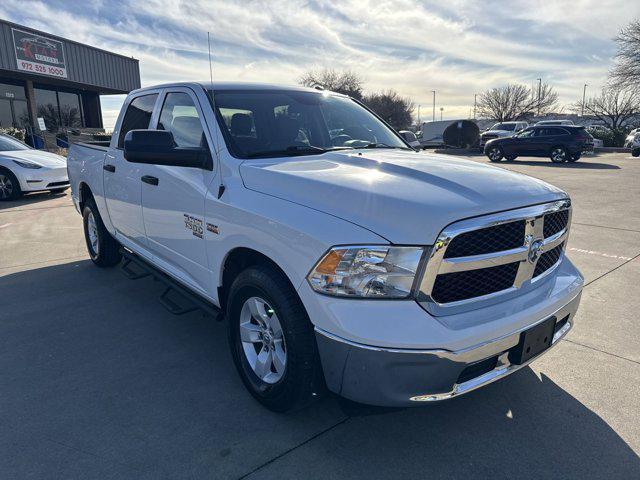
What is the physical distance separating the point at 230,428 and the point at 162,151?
1734mm

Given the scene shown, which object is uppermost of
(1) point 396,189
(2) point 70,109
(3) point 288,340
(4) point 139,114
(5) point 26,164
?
(2) point 70,109

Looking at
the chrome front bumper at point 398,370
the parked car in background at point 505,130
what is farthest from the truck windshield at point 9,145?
the parked car in background at point 505,130

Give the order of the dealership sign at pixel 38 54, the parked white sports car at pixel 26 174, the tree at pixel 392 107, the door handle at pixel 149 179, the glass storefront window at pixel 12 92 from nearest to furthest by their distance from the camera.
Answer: the door handle at pixel 149 179 → the parked white sports car at pixel 26 174 → the dealership sign at pixel 38 54 → the glass storefront window at pixel 12 92 → the tree at pixel 392 107

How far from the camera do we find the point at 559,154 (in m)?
20.7

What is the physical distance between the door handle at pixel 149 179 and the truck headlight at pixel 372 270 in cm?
203

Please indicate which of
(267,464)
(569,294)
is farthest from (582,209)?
(267,464)

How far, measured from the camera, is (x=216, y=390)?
302cm

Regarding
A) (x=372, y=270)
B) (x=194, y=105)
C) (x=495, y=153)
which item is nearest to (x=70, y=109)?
(x=495, y=153)

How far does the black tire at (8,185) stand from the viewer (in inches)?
401

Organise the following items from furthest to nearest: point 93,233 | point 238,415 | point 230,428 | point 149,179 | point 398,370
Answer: point 93,233
point 149,179
point 238,415
point 230,428
point 398,370

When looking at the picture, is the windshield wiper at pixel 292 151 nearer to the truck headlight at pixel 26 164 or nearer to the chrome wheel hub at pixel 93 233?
the chrome wheel hub at pixel 93 233

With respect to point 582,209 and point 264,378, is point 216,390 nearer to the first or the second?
point 264,378

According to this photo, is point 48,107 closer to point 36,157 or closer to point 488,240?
point 36,157

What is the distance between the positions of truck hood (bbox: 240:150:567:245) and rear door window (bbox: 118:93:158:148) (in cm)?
172
